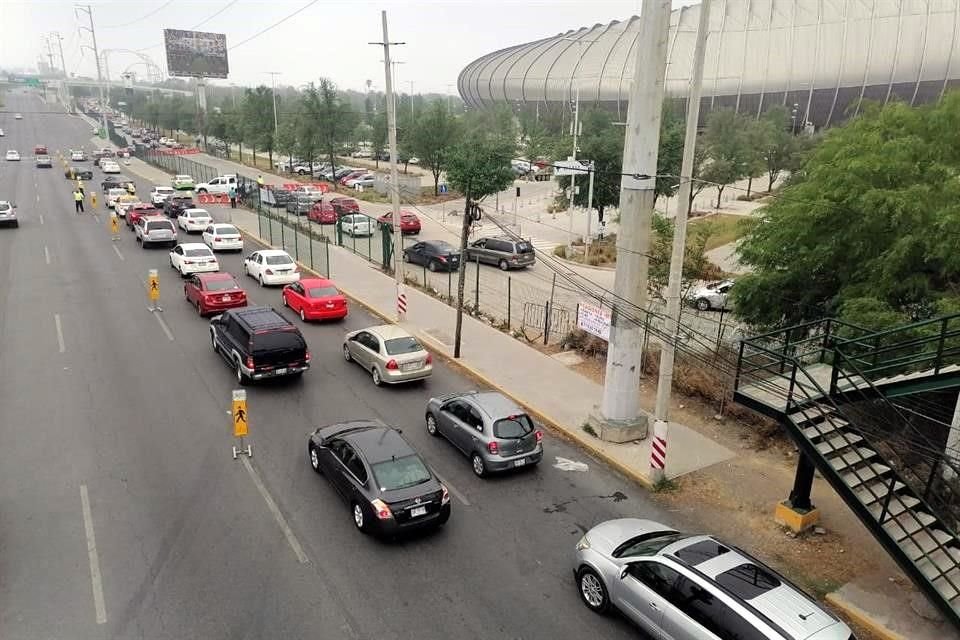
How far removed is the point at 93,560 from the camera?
1000 centimetres

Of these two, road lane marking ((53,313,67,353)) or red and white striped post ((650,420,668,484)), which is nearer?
red and white striped post ((650,420,668,484))

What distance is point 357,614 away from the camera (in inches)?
359

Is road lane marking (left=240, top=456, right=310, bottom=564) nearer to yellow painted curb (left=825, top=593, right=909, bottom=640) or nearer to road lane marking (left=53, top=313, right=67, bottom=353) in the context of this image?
yellow painted curb (left=825, top=593, right=909, bottom=640)

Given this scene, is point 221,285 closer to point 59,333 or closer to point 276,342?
point 59,333

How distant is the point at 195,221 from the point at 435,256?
14551mm

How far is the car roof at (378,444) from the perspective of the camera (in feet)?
36.8

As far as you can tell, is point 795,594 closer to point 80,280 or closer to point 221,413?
point 221,413

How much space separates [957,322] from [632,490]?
7.06 metres

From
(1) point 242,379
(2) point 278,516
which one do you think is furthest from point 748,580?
(1) point 242,379

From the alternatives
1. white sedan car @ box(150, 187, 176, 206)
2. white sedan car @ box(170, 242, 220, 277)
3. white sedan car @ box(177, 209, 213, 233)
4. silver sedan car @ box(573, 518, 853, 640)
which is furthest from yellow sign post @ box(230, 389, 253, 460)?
white sedan car @ box(150, 187, 176, 206)

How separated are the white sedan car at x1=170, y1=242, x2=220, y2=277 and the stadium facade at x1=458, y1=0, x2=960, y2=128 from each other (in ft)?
266

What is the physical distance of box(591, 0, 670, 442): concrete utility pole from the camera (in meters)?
13.0

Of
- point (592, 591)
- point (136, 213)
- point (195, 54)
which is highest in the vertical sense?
point (195, 54)

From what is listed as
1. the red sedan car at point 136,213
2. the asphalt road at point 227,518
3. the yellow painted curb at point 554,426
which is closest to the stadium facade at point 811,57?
the red sedan car at point 136,213
